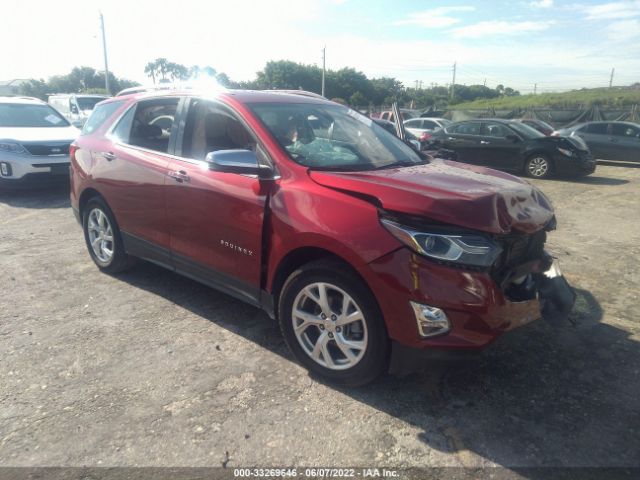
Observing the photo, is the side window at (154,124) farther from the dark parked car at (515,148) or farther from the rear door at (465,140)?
the rear door at (465,140)

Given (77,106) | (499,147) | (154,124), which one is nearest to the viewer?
(154,124)

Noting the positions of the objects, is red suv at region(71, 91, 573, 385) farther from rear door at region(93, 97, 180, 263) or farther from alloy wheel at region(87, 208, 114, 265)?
alloy wheel at region(87, 208, 114, 265)

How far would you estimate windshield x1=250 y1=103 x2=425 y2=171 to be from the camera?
3.36m

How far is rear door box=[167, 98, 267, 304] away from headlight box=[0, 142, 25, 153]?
19.4 feet

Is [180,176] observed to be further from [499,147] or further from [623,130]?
[623,130]

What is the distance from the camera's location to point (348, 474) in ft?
7.72

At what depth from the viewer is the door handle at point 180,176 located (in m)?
3.69

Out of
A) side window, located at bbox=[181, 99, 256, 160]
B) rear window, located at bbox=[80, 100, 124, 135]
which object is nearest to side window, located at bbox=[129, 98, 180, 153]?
side window, located at bbox=[181, 99, 256, 160]

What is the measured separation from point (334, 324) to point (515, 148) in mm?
11163

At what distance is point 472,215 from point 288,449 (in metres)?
1.55

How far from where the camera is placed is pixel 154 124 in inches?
170

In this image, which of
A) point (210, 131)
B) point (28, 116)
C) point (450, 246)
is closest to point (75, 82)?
point (28, 116)

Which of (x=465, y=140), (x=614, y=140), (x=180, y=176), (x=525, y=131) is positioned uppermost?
(x=525, y=131)

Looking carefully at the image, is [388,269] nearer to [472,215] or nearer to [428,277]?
[428,277]
